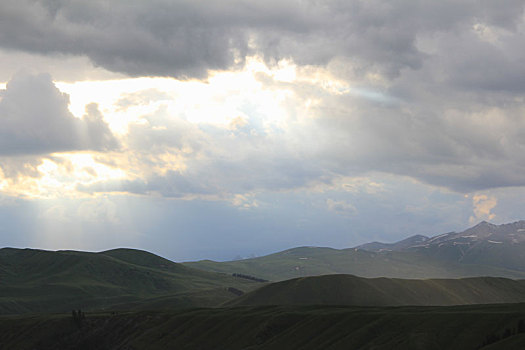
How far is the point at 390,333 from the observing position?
13288cm

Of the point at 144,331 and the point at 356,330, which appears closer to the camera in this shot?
the point at 356,330

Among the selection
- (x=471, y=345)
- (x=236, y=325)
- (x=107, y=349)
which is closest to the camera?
(x=471, y=345)

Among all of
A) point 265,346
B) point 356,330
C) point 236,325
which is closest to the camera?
point 356,330

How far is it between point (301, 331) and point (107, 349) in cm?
7611

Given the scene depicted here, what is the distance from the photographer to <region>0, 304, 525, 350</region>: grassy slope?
121125 mm

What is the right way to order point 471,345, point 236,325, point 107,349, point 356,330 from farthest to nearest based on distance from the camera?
1. point 107,349
2. point 236,325
3. point 356,330
4. point 471,345

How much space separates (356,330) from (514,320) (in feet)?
126

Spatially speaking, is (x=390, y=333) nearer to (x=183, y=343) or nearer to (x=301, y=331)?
(x=301, y=331)

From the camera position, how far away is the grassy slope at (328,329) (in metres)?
121

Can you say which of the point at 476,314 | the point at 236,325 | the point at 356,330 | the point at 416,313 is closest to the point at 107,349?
the point at 236,325

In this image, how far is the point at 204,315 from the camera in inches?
7643

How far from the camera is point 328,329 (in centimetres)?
15038

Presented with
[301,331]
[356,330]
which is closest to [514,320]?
[356,330]

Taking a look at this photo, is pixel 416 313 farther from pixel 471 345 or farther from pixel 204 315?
pixel 204 315
